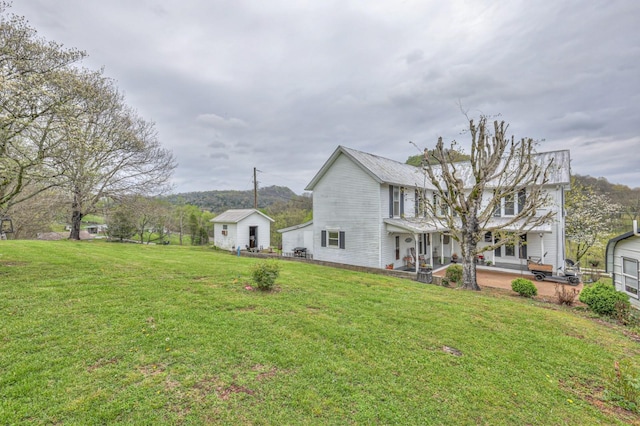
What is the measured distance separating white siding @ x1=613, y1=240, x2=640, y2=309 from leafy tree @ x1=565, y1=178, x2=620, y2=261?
10.0 meters

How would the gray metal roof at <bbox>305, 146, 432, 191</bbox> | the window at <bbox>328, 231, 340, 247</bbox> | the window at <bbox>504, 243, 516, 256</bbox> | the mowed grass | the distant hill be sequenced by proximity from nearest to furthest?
the mowed grass, the gray metal roof at <bbox>305, 146, 432, 191</bbox>, the window at <bbox>328, 231, 340, 247</bbox>, the window at <bbox>504, 243, 516, 256</bbox>, the distant hill

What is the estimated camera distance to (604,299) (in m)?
9.10

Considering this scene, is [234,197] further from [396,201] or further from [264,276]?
[264,276]

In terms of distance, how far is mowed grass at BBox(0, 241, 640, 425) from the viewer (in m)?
3.39

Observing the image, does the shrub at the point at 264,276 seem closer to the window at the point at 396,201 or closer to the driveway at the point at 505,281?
the window at the point at 396,201

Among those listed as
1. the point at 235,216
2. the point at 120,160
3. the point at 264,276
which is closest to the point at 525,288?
the point at 264,276

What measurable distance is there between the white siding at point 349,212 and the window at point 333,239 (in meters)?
0.21

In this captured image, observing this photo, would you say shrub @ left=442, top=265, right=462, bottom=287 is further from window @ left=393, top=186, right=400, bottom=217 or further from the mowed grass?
the mowed grass

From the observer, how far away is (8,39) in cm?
773

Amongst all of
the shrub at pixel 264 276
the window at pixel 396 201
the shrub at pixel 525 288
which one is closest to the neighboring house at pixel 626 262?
the shrub at pixel 525 288

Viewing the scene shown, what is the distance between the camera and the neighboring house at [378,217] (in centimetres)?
1584

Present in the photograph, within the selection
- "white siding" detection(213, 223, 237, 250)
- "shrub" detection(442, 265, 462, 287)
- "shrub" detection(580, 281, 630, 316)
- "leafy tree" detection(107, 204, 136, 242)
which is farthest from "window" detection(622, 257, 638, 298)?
"leafy tree" detection(107, 204, 136, 242)

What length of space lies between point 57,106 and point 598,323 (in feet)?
58.9

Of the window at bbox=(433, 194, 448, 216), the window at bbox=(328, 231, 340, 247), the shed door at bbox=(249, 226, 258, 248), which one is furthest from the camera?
the shed door at bbox=(249, 226, 258, 248)
